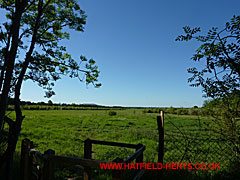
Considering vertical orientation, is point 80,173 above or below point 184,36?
below

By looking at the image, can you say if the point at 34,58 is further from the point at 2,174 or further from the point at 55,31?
the point at 2,174

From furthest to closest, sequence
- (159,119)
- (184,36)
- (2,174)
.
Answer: (2,174) < (159,119) < (184,36)

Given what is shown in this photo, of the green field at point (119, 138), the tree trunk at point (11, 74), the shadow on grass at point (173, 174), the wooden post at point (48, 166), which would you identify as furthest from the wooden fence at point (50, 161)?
the green field at point (119, 138)

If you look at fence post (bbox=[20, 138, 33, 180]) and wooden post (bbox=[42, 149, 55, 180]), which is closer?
wooden post (bbox=[42, 149, 55, 180])

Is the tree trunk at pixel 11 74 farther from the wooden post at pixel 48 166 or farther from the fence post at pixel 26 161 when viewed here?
the wooden post at pixel 48 166

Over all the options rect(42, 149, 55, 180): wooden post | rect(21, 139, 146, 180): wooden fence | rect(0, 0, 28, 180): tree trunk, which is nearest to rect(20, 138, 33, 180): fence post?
rect(21, 139, 146, 180): wooden fence

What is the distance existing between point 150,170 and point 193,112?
2377 millimetres

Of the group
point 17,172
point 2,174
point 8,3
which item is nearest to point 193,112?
point 17,172

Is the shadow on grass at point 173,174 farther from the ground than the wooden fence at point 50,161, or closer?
closer

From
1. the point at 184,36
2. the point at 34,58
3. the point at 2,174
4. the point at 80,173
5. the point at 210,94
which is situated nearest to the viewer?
the point at 184,36

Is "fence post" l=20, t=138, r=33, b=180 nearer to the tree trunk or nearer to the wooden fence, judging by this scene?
the wooden fence

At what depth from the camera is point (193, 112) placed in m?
4.88

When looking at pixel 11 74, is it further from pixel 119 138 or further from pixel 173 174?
pixel 119 138

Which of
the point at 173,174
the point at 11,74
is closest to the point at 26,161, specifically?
the point at 11,74
